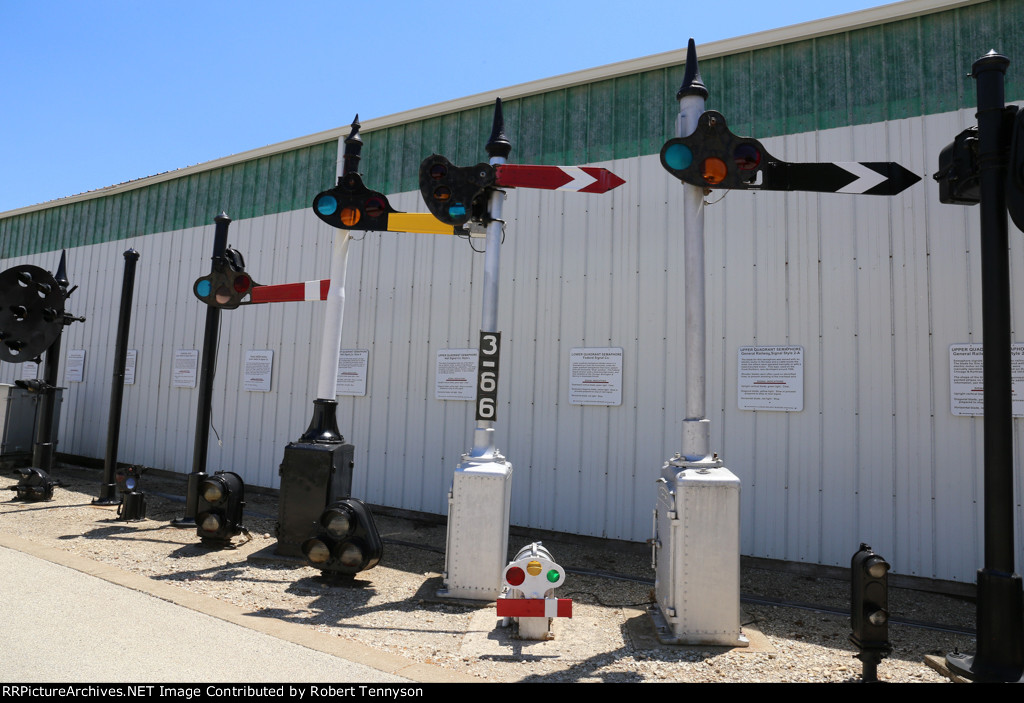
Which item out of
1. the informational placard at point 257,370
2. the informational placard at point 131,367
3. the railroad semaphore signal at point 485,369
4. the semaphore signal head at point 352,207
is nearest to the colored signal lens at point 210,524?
the railroad semaphore signal at point 485,369

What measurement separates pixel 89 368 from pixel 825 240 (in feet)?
45.5

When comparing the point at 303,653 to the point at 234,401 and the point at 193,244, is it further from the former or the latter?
the point at 193,244

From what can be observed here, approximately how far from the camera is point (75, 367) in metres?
13.2

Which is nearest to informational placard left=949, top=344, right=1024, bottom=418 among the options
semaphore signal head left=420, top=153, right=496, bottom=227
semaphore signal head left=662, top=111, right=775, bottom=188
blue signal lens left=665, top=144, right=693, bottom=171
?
semaphore signal head left=662, top=111, right=775, bottom=188

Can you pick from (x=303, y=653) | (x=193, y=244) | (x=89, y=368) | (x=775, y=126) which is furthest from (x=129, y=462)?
(x=775, y=126)

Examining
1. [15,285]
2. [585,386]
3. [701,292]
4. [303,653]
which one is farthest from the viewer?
[15,285]

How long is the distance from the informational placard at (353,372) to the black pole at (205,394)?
1952 mm

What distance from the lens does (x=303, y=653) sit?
3.67 meters

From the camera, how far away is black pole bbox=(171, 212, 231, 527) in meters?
7.43

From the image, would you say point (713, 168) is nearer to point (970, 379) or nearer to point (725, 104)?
point (725, 104)

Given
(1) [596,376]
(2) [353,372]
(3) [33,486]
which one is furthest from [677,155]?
(3) [33,486]

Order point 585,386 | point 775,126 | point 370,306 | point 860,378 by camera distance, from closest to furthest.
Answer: point 860,378 → point 775,126 → point 585,386 → point 370,306

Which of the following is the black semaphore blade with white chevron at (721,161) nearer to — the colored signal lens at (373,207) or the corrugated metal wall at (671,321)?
the corrugated metal wall at (671,321)

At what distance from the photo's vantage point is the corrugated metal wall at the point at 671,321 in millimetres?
6145
